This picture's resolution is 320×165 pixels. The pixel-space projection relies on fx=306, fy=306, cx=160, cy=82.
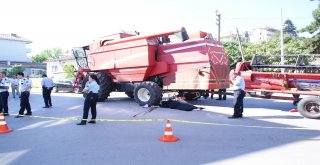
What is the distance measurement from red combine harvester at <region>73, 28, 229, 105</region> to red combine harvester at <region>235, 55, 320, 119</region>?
1.10 meters

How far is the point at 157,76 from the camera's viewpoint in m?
12.4

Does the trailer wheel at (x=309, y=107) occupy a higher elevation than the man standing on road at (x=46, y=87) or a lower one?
lower

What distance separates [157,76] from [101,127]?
4.65m

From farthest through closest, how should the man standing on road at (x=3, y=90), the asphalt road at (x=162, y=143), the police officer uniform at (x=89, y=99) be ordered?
the man standing on road at (x=3, y=90) → the police officer uniform at (x=89, y=99) → the asphalt road at (x=162, y=143)

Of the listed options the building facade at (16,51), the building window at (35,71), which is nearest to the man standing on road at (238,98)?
the building window at (35,71)

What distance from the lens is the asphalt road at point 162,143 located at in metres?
5.35

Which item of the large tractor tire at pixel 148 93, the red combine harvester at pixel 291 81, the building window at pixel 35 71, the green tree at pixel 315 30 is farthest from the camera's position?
the building window at pixel 35 71

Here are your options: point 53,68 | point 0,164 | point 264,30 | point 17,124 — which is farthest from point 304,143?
point 264,30

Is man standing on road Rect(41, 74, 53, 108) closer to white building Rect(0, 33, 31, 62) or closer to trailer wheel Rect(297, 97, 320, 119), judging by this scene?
trailer wheel Rect(297, 97, 320, 119)

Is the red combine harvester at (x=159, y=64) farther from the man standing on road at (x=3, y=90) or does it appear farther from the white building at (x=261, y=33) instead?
the white building at (x=261, y=33)

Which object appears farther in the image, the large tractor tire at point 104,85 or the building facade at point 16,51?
the building facade at point 16,51

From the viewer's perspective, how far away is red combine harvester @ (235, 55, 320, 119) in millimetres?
9609

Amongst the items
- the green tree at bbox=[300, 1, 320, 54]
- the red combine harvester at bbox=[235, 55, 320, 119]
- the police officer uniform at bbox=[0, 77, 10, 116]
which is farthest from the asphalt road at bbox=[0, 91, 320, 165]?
the green tree at bbox=[300, 1, 320, 54]

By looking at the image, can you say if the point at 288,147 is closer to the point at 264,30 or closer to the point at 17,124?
the point at 17,124
